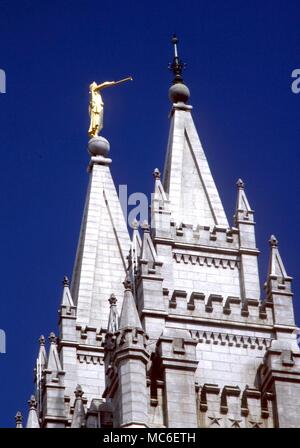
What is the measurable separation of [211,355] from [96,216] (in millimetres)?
13477

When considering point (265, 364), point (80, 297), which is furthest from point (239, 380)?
point (80, 297)

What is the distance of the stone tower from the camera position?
60969 mm

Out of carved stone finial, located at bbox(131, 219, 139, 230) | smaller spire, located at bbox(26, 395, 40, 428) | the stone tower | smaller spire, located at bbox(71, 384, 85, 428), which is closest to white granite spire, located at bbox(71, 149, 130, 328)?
the stone tower

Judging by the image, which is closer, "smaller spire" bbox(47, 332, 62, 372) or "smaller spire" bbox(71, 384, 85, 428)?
"smaller spire" bbox(71, 384, 85, 428)

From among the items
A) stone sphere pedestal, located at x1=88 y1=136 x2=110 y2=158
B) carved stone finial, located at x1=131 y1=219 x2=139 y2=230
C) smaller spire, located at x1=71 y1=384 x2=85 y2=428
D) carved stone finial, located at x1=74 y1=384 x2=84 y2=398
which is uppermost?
stone sphere pedestal, located at x1=88 y1=136 x2=110 y2=158

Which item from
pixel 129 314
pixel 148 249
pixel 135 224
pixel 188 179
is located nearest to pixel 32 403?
pixel 129 314

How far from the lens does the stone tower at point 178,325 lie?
61.0m

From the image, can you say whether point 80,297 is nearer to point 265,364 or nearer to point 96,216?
point 96,216

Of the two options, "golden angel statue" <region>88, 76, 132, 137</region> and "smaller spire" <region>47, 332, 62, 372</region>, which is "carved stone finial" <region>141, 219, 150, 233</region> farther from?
"golden angel statue" <region>88, 76, 132, 137</region>

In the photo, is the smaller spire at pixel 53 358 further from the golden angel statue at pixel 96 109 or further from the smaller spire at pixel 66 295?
the golden angel statue at pixel 96 109

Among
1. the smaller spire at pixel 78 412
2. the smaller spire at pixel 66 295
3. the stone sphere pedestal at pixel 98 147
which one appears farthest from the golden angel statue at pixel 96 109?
the smaller spire at pixel 78 412
